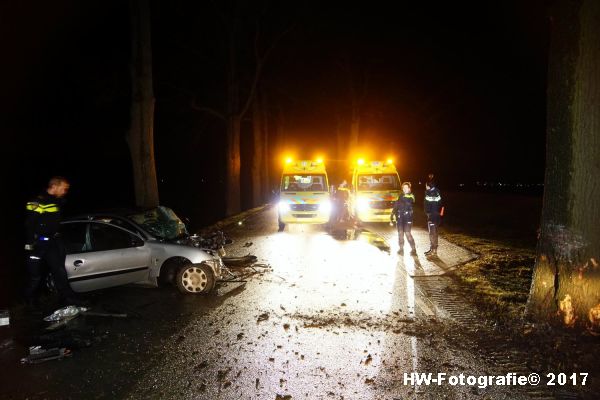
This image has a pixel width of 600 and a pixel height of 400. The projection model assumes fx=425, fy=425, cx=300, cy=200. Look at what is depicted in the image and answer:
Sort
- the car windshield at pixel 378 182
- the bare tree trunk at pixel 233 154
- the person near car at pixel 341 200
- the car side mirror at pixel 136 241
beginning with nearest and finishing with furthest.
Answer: the car side mirror at pixel 136 241, the car windshield at pixel 378 182, the person near car at pixel 341 200, the bare tree trunk at pixel 233 154

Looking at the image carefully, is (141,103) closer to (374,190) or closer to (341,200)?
(341,200)

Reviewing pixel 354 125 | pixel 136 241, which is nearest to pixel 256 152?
pixel 354 125

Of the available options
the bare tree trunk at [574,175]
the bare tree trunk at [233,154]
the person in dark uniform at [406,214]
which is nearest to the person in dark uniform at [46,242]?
the bare tree trunk at [574,175]

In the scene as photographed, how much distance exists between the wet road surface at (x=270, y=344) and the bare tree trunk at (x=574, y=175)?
51.2 inches

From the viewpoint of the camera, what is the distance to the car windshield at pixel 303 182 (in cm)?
1634

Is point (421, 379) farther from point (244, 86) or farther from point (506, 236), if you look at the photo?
point (244, 86)

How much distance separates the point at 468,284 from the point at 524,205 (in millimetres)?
15280

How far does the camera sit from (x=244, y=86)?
28.7m

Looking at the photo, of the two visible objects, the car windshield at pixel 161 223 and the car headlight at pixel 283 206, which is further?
the car headlight at pixel 283 206

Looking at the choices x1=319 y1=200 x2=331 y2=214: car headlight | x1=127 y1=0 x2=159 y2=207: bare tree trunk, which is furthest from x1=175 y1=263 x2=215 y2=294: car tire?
x1=319 y1=200 x2=331 y2=214: car headlight

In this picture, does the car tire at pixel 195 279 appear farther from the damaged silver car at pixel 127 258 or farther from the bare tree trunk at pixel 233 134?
the bare tree trunk at pixel 233 134

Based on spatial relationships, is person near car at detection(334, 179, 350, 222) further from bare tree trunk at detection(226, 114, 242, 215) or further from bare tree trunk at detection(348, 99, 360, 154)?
bare tree trunk at detection(348, 99, 360, 154)

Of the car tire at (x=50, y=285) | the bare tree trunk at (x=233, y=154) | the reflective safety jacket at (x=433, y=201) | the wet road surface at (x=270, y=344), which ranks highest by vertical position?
the bare tree trunk at (x=233, y=154)

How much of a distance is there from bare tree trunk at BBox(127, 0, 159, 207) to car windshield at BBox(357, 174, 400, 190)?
7.96 meters
